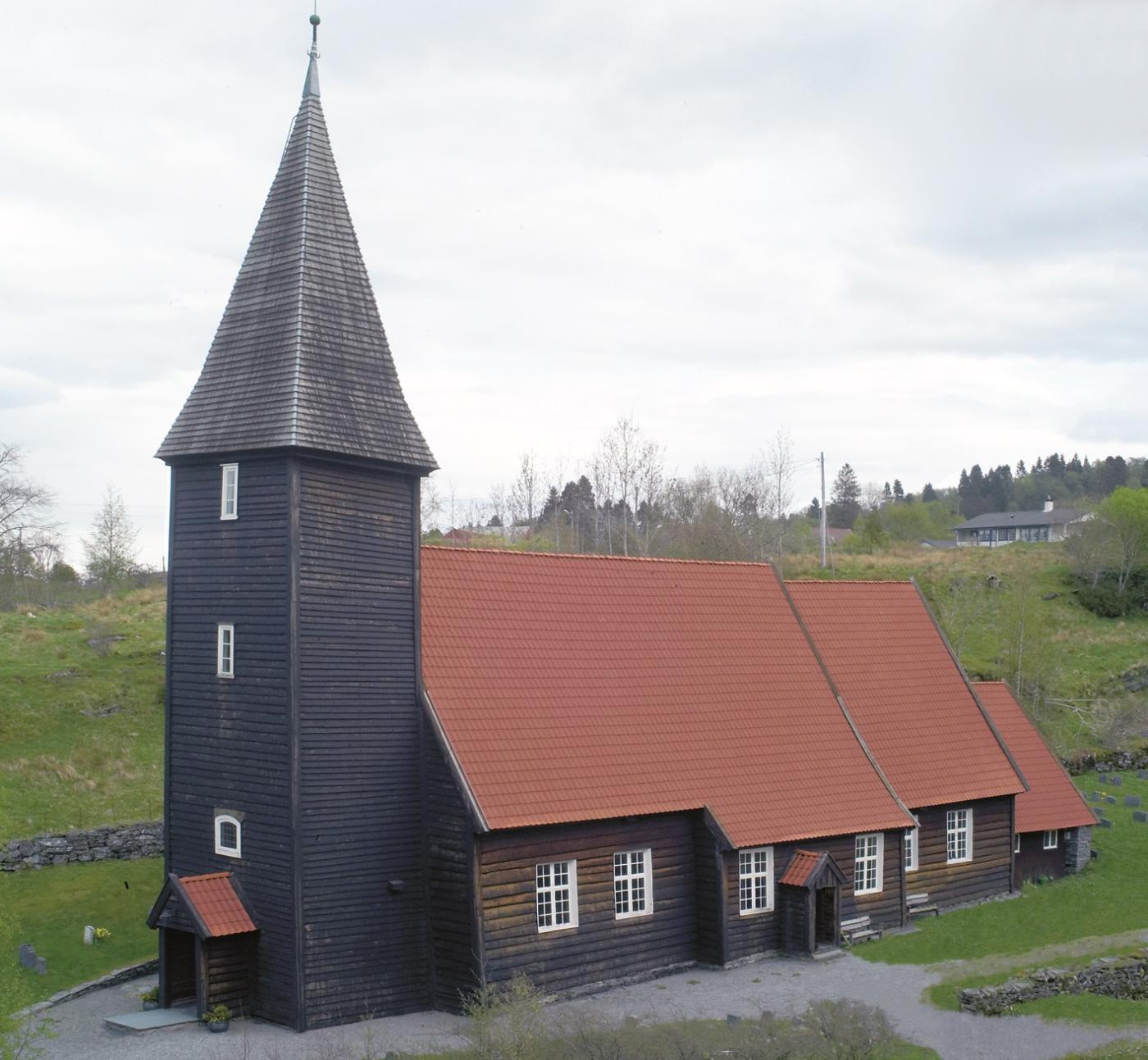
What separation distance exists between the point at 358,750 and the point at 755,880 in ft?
30.6

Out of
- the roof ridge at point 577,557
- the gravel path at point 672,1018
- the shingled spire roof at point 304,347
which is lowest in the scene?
the gravel path at point 672,1018

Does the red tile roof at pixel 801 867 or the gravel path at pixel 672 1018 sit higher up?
the red tile roof at pixel 801 867

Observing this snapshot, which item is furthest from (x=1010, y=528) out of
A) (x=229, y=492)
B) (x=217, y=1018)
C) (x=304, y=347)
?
(x=217, y=1018)

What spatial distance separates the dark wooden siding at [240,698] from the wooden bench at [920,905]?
15.2 metres

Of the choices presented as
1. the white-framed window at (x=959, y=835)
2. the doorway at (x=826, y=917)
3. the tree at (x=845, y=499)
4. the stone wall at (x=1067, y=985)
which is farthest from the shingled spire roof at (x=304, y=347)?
the tree at (x=845, y=499)

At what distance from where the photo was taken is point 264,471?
22.2m

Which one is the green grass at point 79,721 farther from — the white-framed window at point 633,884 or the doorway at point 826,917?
the doorway at point 826,917

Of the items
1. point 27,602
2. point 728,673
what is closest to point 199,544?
point 728,673

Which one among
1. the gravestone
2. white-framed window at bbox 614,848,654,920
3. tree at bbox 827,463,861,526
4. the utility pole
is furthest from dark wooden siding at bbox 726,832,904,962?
tree at bbox 827,463,861,526

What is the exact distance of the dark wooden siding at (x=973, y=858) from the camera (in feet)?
96.2

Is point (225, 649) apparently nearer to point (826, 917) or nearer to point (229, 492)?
point (229, 492)

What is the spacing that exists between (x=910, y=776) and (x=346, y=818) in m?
14.6

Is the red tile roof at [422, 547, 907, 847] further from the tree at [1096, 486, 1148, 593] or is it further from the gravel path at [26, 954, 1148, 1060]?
the tree at [1096, 486, 1148, 593]

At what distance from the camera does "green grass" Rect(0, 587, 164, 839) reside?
114 feet
